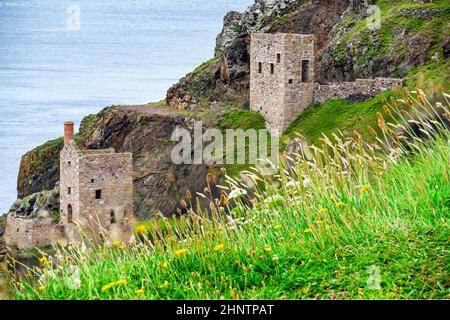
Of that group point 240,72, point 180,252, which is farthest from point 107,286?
point 240,72

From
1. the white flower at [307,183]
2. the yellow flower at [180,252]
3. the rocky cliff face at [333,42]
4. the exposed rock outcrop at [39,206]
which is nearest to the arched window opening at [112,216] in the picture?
the exposed rock outcrop at [39,206]

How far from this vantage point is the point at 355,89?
1623 inches

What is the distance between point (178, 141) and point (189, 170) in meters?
2.02

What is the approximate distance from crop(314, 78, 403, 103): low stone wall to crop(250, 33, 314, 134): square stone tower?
42 cm

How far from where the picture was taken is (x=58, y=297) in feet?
34.1

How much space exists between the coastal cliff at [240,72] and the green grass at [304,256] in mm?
26184

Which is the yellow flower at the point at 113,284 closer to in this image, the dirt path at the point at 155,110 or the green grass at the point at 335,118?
the green grass at the point at 335,118

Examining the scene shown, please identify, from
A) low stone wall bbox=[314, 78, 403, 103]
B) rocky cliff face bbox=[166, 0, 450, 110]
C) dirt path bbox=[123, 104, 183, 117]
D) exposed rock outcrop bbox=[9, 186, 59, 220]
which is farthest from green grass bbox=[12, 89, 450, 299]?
dirt path bbox=[123, 104, 183, 117]

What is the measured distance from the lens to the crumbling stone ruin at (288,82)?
1658 inches

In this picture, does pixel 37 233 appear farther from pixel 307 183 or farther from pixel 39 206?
pixel 307 183

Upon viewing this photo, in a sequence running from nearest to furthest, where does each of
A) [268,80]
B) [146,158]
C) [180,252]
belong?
1. [180,252]
2. [268,80]
3. [146,158]

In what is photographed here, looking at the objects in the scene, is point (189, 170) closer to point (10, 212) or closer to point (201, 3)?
point (10, 212)

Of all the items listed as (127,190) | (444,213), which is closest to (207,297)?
(444,213)
